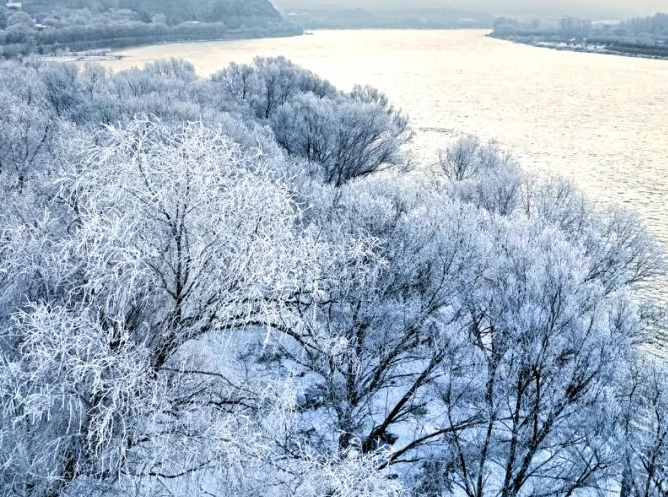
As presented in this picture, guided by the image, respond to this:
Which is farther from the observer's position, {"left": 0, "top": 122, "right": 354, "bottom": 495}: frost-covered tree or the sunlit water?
the sunlit water

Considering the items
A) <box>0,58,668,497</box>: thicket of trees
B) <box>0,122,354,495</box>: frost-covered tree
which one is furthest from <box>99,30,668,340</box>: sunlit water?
<box>0,122,354,495</box>: frost-covered tree

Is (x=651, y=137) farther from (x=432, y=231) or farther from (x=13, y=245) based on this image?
(x=13, y=245)

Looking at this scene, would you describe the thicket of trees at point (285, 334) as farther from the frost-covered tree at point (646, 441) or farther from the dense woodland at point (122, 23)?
the dense woodland at point (122, 23)

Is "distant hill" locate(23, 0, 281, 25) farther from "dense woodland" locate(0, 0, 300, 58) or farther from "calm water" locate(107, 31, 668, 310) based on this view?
"calm water" locate(107, 31, 668, 310)

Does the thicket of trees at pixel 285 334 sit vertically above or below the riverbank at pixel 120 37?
below

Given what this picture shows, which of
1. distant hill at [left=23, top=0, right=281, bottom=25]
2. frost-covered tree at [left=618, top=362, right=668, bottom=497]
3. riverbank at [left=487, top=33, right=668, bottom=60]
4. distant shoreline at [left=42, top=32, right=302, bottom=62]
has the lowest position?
frost-covered tree at [left=618, top=362, right=668, bottom=497]

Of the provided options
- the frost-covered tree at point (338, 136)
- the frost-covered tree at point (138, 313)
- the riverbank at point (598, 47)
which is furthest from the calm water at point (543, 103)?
the frost-covered tree at point (138, 313)

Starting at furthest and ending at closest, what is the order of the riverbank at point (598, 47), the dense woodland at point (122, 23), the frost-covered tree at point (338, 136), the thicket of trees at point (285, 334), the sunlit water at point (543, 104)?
the riverbank at point (598, 47) < the dense woodland at point (122, 23) < the sunlit water at point (543, 104) < the frost-covered tree at point (338, 136) < the thicket of trees at point (285, 334)
